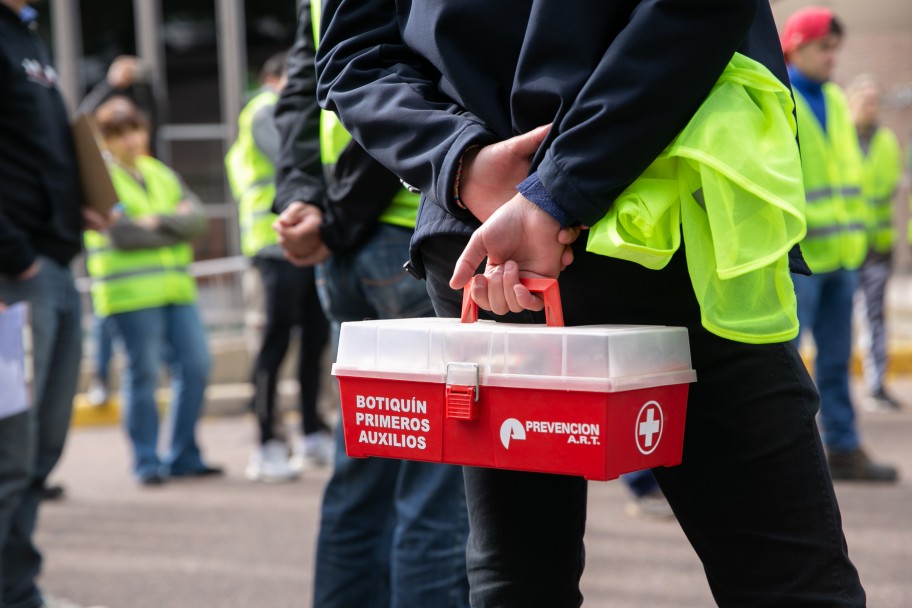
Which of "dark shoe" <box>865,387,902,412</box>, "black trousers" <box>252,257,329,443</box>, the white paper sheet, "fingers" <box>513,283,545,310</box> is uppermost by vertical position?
"fingers" <box>513,283,545,310</box>

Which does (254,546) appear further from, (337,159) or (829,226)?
(829,226)

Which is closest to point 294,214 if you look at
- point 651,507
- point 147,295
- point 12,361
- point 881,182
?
point 12,361

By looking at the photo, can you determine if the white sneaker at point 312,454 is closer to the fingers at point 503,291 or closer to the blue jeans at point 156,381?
the blue jeans at point 156,381

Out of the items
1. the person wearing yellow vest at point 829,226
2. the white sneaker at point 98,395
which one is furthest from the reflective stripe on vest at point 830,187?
the white sneaker at point 98,395

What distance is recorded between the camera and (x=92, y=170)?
3.71m

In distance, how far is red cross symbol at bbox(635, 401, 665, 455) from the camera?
1506mm

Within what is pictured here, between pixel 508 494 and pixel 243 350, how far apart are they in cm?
790

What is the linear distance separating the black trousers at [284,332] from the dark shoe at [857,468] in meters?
2.58

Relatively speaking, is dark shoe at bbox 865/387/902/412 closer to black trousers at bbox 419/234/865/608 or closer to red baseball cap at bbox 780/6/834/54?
red baseball cap at bbox 780/6/834/54

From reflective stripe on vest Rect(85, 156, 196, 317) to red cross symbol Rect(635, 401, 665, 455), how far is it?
16.0ft

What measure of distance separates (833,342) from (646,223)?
14.0 feet

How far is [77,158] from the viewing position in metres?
3.70

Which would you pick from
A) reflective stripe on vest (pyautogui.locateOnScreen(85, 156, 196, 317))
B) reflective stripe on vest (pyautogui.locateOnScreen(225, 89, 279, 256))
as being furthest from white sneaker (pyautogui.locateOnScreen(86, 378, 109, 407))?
reflective stripe on vest (pyautogui.locateOnScreen(225, 89, 279, 256))

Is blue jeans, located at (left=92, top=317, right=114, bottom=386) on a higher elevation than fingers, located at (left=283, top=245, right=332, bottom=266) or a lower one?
lower
